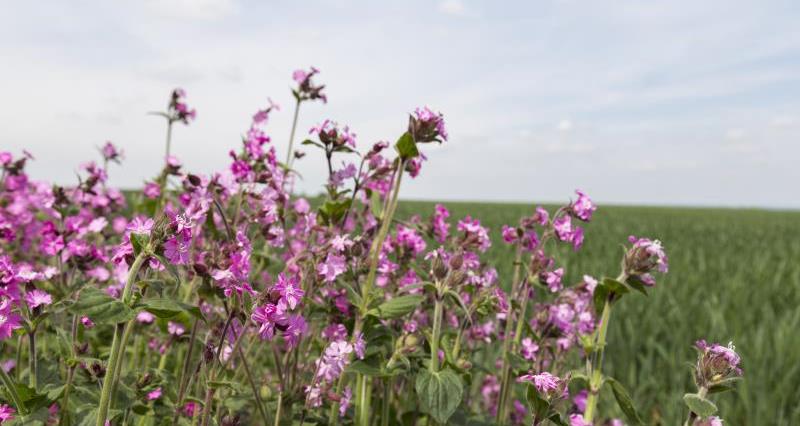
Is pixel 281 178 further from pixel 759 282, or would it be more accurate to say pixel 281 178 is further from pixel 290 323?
pixel 759 282

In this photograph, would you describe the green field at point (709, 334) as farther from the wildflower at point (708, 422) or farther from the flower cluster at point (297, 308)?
the wildflower at point (708, 422)

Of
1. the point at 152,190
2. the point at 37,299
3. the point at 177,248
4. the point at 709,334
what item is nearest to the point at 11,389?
the point at 37,299

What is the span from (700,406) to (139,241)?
1.28 metres

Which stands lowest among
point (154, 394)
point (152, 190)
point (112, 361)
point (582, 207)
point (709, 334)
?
point (709, 334)

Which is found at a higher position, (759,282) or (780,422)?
(759,282)

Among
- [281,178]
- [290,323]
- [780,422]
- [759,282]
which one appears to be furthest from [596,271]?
[290,323]

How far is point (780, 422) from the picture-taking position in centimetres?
367

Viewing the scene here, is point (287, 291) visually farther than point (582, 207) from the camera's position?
No

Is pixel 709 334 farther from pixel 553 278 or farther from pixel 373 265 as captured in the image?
pixel 373 265

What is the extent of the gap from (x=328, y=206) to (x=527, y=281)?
82 centimetres

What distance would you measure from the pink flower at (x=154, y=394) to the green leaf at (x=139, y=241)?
0.79 m

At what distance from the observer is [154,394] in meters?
1.89

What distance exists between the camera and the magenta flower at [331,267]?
1.82 m

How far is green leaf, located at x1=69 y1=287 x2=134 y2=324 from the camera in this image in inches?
46.5
